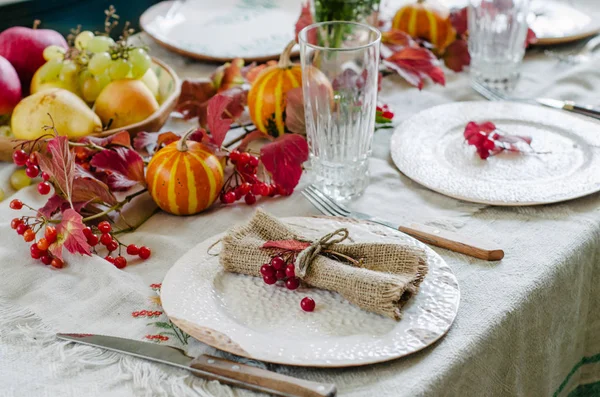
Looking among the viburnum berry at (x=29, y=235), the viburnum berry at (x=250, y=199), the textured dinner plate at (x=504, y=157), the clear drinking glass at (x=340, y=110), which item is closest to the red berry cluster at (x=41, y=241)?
the viburnum berry at (x=29, y=235)

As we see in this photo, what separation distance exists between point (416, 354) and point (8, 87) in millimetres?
766

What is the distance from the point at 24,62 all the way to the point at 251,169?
457 millimetres

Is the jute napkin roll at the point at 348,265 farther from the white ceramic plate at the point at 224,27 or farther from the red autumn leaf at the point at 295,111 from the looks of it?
the white ceramic plate at the point at 224,27

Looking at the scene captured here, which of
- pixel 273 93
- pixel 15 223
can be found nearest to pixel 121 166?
pixel 15 223

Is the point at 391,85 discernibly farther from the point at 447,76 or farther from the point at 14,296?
the point at 14,296

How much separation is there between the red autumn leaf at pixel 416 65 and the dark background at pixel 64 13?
1.05 metres

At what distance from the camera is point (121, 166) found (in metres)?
0.94

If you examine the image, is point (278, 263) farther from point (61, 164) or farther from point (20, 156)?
point (20, 156)

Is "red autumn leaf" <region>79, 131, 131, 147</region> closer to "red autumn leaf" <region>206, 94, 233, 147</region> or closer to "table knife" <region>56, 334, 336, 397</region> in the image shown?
"red autumn leaf" <region>206, 94, 233, 147</region>

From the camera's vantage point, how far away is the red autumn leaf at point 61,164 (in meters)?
0.83

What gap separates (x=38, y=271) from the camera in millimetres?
811

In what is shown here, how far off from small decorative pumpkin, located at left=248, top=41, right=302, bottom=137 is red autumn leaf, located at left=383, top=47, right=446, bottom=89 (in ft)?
0.75

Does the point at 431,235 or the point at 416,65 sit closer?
the point at 431,235

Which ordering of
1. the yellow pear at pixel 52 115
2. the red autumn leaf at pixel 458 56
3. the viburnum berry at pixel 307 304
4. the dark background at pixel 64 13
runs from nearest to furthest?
the viburnum berry at pixel 307 304
the yellow pear at pixel 52 115
the red autumn leaf at pixel 458 56
the dark background at pixel 64 13
